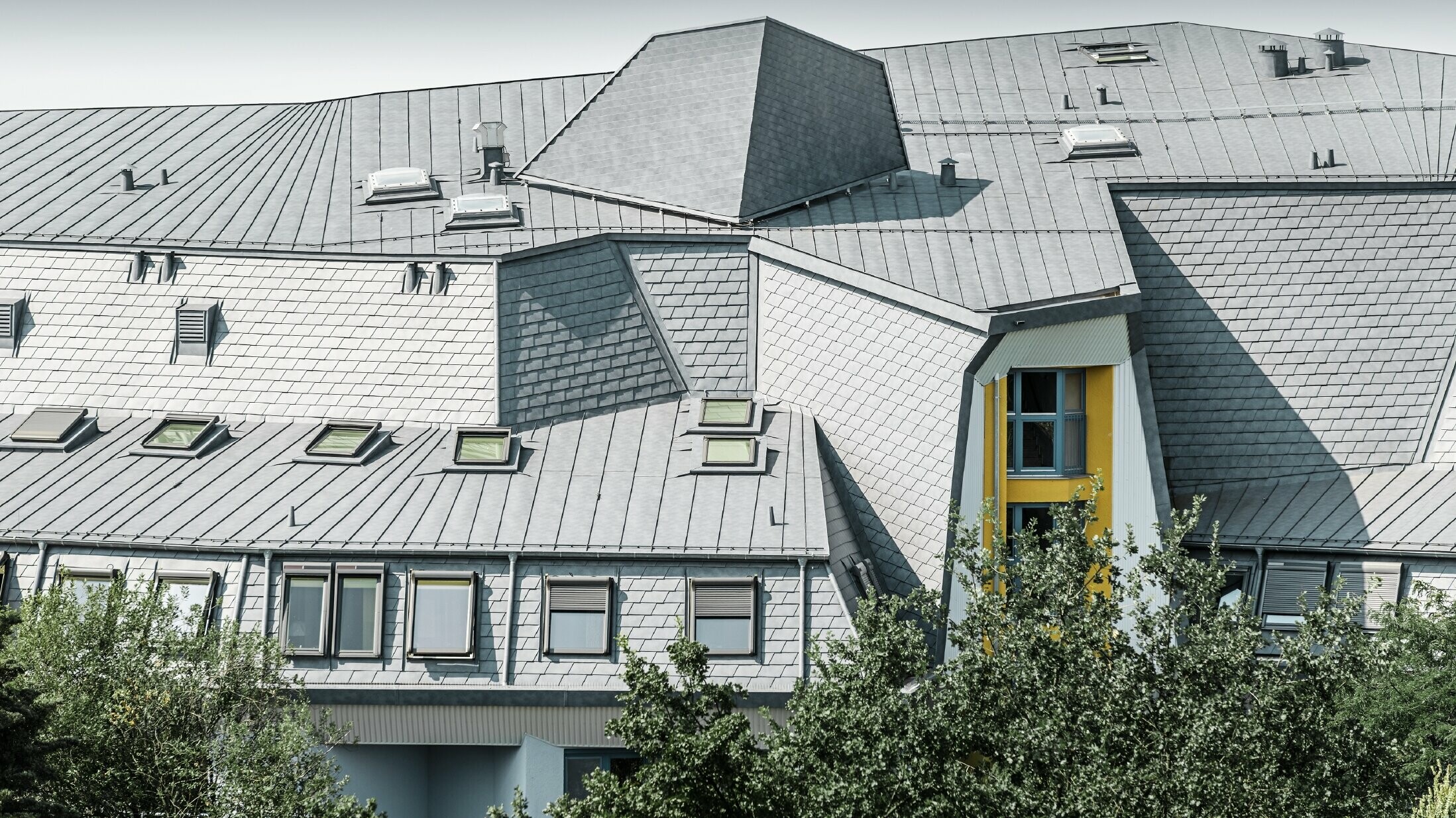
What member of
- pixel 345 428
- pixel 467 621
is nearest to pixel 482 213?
pixel 345 428

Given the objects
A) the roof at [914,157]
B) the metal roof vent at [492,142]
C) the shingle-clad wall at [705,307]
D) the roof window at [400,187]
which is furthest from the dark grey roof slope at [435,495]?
the metal roof vent at [492,142]

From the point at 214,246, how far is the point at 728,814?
76.3 ft

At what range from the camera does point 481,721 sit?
39.9 metres

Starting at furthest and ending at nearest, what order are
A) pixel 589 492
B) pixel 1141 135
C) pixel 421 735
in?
pixel 1141 135 → pixel 589 492 → pixel 421 735

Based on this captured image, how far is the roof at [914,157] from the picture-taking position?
150ft

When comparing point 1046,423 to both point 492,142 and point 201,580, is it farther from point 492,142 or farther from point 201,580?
point 201,580

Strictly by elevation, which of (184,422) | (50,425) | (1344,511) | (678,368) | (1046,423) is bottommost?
(1344,511)

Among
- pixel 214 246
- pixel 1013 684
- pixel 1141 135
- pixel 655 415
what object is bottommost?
pixel 1013 684

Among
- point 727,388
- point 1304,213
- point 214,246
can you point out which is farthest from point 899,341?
point 214,246

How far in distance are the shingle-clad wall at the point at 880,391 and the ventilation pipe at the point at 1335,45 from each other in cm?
1715

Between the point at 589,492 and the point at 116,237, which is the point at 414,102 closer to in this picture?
the point at 116,237

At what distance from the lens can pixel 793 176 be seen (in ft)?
156

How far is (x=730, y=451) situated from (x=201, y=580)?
Answer: 10715mm

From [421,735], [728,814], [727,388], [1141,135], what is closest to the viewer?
[728,814]
